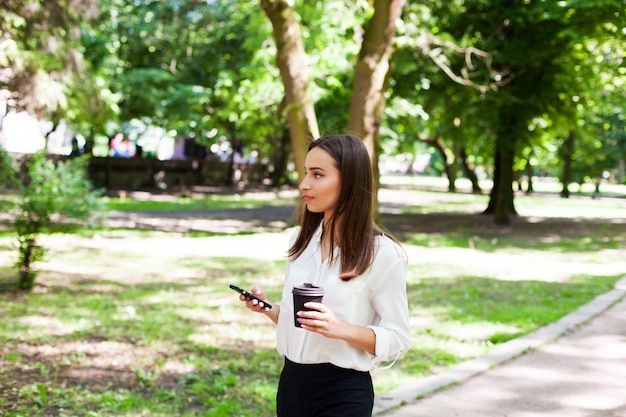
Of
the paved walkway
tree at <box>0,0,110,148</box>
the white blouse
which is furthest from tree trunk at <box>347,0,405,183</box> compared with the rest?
the white blouse

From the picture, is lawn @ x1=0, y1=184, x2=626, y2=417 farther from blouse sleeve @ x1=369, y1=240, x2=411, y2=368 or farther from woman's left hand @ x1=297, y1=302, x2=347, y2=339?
woman's left hand @ x1=297, y1=302, x2=347, y2=339

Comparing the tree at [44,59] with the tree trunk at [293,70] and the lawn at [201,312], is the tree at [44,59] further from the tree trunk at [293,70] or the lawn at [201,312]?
the tree trunk at [293,70]

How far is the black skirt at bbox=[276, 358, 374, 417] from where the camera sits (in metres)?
2.65

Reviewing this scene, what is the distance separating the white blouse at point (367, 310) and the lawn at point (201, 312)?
268cm

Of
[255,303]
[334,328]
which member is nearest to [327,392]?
[334,328]

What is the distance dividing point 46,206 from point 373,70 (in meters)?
7.18

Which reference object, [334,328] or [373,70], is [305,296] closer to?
[334,328]

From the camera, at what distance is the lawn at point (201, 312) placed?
569 cm

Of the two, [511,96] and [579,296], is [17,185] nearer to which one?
[579,296]

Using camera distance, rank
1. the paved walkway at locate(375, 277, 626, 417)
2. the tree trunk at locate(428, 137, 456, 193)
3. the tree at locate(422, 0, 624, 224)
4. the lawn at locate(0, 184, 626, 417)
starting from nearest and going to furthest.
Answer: the paved walkway at locate(375, 277, 626, 417)
the lawn at locate(0, 184, 626, 417)
the tree at locate(422, 0, 624, 224)
the tree trunk at locate(428, 137, 456, 193)

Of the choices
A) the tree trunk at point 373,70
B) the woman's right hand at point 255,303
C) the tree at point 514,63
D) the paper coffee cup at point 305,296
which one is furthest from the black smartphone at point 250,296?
the tree at point 514,63

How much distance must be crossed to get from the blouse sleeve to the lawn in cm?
278

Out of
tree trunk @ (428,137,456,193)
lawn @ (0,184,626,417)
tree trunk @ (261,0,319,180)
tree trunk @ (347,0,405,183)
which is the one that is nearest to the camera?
lawn @ (0,184,626,417)

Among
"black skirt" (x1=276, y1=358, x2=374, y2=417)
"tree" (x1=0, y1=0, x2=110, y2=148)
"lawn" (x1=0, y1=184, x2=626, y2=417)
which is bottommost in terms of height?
"lawn" (x1=0, y1=184, x2=626, y2=417)
